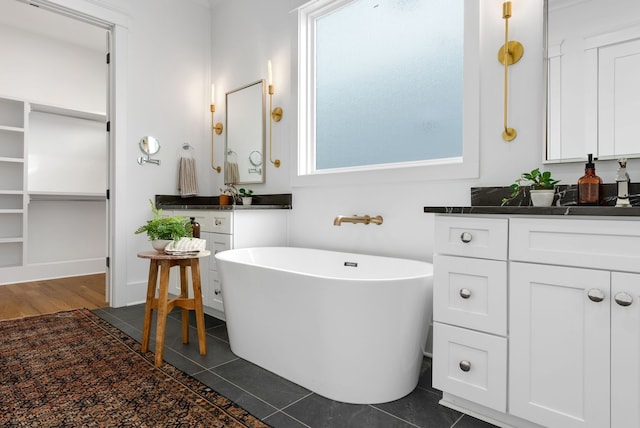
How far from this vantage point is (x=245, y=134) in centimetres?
346

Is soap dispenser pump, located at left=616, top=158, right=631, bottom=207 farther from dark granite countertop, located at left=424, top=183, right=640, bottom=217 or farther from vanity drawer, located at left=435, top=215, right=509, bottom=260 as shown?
vanity drawer, located at left=435, top=215, right=509, bottom=260

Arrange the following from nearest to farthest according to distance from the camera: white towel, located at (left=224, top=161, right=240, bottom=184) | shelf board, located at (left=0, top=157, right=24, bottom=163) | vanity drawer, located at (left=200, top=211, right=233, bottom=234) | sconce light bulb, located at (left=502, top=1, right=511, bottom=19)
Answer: sconce light bulb, located at (left=502, top=1, right=511, bottom=19)
vanity drawer, located at (left=200, top=211, right=233, bottom=234)
white towel, located at (left=224, top=161, right=240, bottom=184)
shelf board, located at (left=0, top=157, right=24, bottom=163)

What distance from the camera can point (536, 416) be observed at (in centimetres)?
134

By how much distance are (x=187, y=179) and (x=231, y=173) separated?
43 cm

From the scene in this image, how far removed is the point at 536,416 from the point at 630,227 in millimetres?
722

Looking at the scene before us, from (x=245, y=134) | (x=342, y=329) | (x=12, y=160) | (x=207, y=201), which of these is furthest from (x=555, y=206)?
(x=12, y=160)

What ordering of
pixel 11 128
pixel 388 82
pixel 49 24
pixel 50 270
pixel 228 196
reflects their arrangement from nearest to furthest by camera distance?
pixel 388 82 → pixel 228 196 → pixel 11 128 → pixel 49 24 → pixel 50 270

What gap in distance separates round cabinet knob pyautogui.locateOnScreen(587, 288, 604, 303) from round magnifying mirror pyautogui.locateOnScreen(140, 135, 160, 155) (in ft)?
11.1

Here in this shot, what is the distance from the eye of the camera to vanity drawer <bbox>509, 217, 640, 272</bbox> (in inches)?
46.6

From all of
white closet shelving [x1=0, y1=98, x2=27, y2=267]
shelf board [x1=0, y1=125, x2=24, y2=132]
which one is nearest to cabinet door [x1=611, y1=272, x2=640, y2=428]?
white closet shelving [x1=0, y1=98, x2=27, y2=267]

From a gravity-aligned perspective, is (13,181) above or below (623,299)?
above

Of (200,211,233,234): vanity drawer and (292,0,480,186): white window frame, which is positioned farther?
(200,211,233,234): vanity drawer

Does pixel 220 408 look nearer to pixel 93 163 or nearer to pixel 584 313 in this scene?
pixel 584 313

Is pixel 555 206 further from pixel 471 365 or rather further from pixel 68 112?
pixel 68 112
